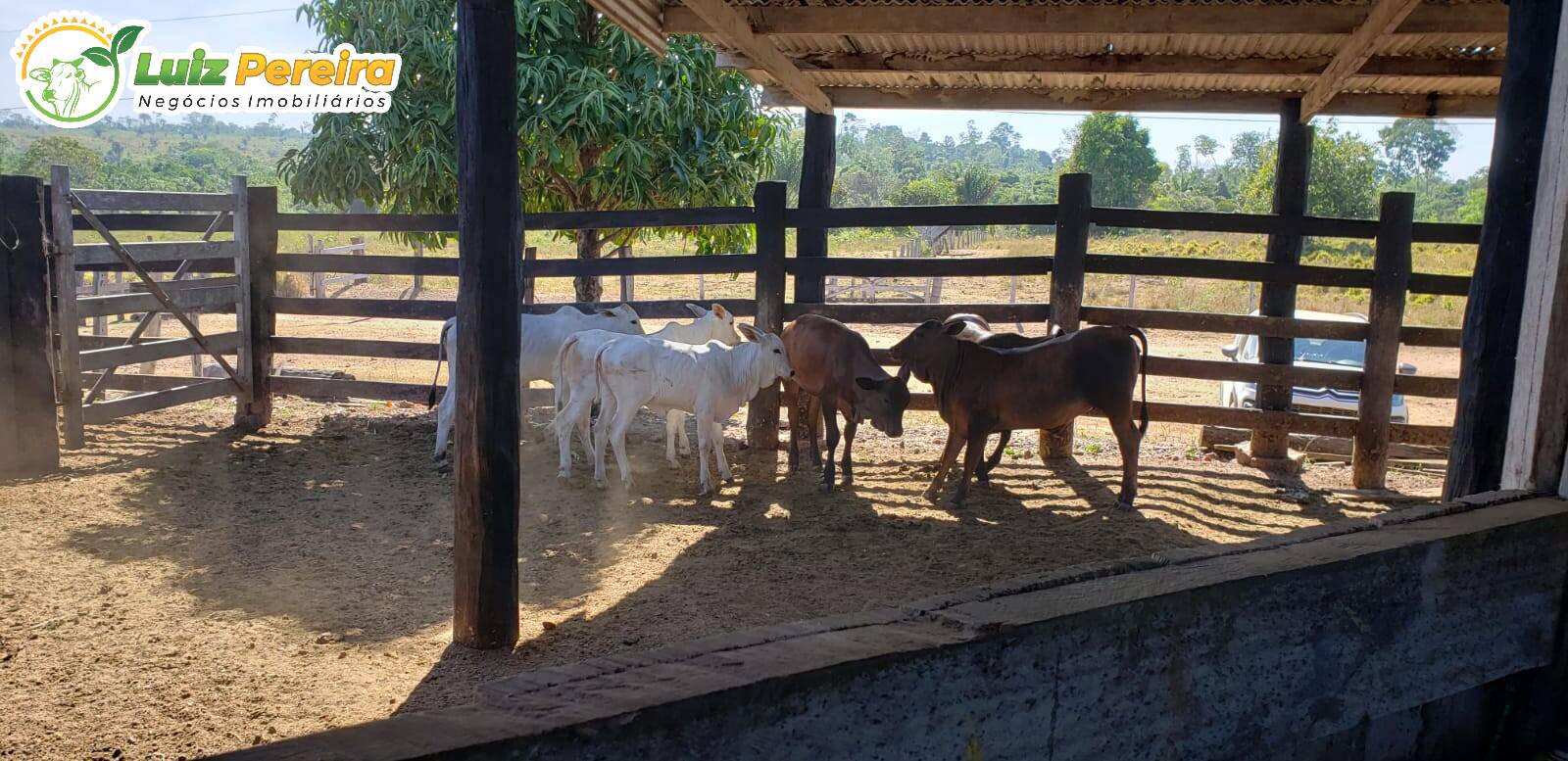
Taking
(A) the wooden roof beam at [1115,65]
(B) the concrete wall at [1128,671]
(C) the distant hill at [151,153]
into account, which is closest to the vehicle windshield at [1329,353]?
(A) the wooden roof beam at [1115,65]

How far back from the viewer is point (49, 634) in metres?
4.78

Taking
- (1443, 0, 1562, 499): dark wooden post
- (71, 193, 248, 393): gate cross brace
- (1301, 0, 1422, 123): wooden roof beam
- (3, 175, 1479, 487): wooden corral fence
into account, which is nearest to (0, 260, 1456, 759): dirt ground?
(3, 175, 1479, 487): wooden corral fence

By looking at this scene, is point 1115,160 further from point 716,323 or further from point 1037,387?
point 1037,387

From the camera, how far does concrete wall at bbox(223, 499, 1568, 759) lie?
196 centimetres

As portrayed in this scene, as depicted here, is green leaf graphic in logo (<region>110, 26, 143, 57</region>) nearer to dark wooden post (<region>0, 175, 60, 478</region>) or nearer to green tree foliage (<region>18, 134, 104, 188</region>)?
dark wooden post (<region>0, 175, 60, 478</region>)

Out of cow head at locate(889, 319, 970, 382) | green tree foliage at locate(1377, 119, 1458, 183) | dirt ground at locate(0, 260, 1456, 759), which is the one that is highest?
green tree foliage at locate(1377, 119, 1458, 183)

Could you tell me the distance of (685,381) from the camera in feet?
26.0

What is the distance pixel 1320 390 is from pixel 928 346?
577 centimetres

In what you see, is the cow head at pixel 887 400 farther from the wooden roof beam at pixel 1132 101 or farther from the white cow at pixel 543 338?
the wooden roof beam at pixel 1132 101

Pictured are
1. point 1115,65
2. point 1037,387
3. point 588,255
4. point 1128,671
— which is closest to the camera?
point 1128,671

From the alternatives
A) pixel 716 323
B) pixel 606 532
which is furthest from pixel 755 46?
pixel 606 532

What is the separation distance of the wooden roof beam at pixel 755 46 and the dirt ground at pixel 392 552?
2.96m

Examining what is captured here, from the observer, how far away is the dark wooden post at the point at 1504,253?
447 cm

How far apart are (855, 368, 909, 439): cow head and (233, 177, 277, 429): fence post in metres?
5.39
